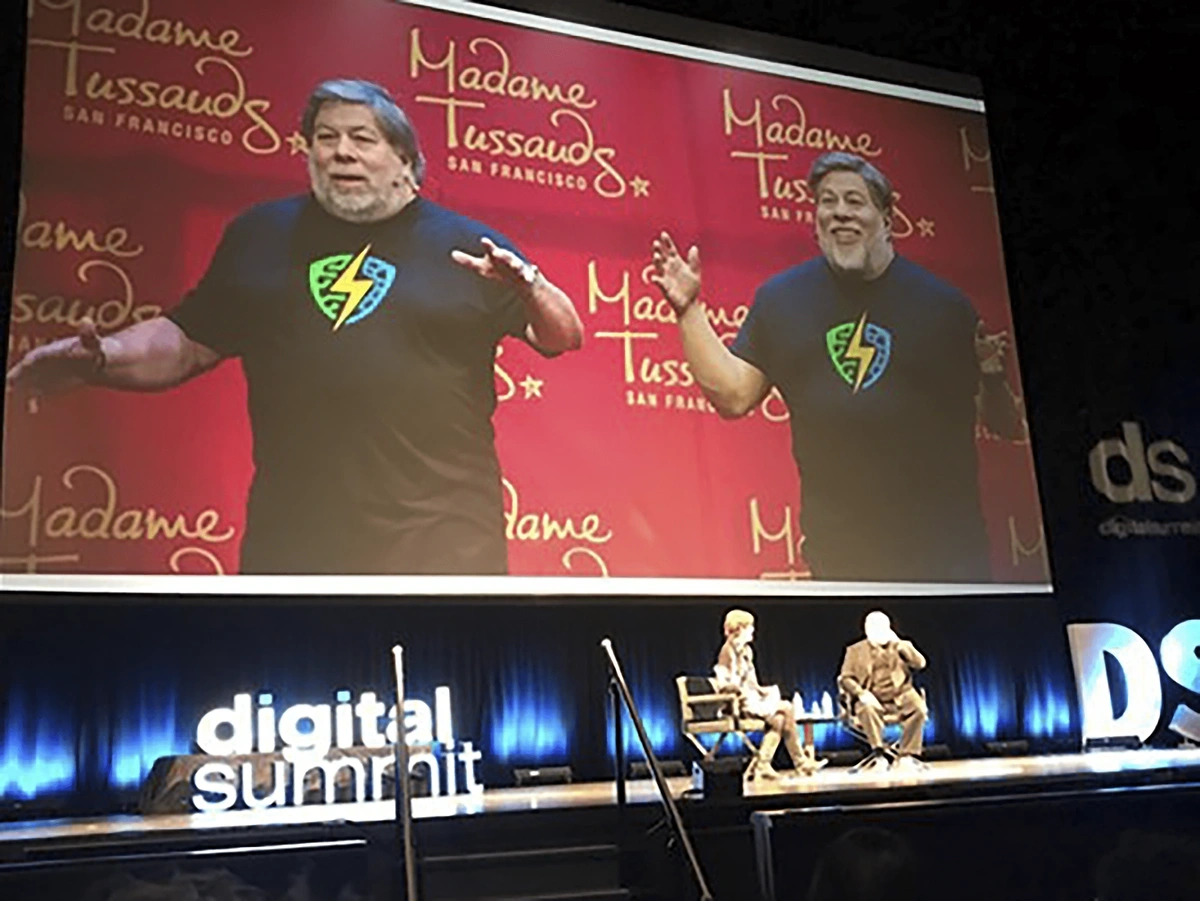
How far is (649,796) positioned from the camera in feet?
17.7

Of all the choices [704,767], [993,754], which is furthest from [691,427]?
[993,754]

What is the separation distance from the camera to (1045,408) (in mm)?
8375

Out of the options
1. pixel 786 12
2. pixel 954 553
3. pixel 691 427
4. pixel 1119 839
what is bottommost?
pixel 1119 839

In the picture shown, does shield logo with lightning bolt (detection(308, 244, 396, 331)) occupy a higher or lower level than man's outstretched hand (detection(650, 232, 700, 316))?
lower

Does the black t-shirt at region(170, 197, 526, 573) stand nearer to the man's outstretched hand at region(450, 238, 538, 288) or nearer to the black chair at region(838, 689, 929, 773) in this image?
the man's outstretched hand at region(450, 238, 538, 288)

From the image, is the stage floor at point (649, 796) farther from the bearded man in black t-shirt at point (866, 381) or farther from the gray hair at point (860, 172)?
the gray hair at point (860, 172)

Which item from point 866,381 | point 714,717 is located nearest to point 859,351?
point 866,381

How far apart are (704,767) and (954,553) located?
9.24 ft

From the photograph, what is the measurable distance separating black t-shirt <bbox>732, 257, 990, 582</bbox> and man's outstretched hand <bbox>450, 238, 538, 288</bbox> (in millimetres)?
1265

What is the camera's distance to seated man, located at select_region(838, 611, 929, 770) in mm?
6348

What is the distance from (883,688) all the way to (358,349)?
3096 mm

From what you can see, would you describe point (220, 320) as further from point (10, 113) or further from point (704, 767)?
point (704, 767)

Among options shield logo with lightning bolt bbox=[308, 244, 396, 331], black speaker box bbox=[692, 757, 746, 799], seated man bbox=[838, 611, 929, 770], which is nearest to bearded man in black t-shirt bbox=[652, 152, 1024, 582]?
seated man bbox=[838, 611, 929, 770]

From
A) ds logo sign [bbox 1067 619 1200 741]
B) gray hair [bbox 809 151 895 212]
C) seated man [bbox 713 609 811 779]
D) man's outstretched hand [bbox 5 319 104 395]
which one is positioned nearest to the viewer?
man's outstretched hand [bbox 5 319 104 395]
